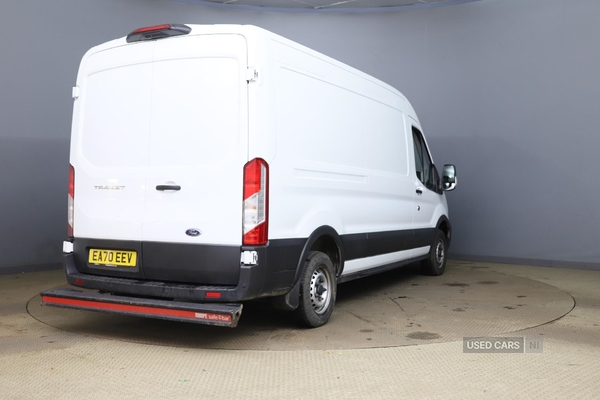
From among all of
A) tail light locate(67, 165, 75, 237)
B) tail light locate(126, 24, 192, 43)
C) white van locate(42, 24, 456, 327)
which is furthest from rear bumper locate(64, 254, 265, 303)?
tail light locate(126, 24, 192, 43)

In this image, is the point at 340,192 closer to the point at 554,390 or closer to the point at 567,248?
the point at 554,390

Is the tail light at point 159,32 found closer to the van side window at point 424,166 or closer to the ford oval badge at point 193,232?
the ford oval badge at point 193,232

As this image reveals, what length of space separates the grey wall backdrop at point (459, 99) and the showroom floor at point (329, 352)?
2332 millimetres

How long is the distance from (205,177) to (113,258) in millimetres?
1015

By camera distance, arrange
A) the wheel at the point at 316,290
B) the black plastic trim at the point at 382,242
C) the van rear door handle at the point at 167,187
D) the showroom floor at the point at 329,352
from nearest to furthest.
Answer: the showroom floor at the point at 329,352, the van rear door handle at the point at 167,187, the wheel at the point at 316,290, the black plastic trim at the point at 382,242

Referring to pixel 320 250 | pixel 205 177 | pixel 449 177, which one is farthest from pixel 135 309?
pixel 449 177

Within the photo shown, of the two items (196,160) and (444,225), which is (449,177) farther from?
(196,160)

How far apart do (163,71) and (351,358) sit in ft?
8.17

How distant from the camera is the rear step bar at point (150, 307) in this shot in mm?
4184

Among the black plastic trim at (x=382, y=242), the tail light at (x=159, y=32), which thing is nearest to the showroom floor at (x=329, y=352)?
the black plastic trim at (x=382, y=242)

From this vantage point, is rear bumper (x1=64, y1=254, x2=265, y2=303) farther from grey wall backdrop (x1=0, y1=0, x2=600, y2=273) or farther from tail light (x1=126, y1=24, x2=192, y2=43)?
grey wall backdrop (x1=0, y1=0, x2=600, y2=273)

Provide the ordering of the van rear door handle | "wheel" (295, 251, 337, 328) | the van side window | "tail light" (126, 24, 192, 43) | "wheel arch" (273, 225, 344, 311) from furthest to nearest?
the van side window → "wheel" (295, 251, 337, 328) → "wheel arch" (273, 225, 344, 311) → "tail light" (126, 24, 192, 43) → the van rear door handle

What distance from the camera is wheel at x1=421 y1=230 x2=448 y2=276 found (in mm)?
8250

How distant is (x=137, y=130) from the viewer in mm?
4758
